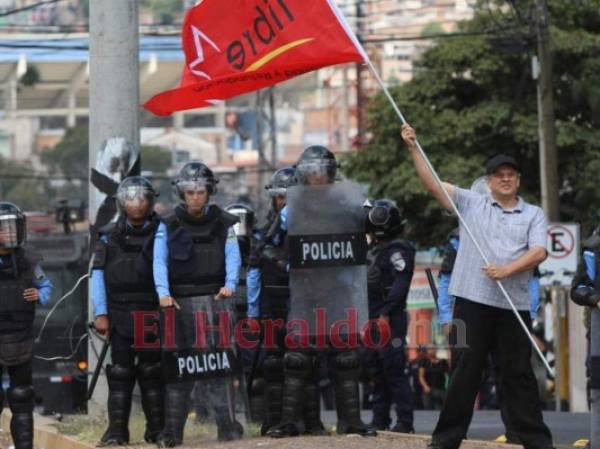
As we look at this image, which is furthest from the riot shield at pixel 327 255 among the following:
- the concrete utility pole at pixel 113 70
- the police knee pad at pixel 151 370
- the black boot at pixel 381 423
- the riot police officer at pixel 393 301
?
the black boot at pixel 381 423

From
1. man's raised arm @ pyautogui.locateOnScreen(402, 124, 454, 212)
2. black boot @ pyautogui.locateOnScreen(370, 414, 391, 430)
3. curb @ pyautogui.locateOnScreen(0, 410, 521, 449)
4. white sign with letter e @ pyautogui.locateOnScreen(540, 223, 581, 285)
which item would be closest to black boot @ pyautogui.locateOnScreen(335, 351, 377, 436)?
curb @ pyautogui.locateOnScreen(0, 410, 521, 449)

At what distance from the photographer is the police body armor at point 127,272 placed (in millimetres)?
11742

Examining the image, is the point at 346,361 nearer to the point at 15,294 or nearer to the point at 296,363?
the point at 296,363

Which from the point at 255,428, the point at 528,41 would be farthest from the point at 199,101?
the point at 528,41

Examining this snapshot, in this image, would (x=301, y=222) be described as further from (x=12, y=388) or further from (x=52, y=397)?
(x=52, y=397)

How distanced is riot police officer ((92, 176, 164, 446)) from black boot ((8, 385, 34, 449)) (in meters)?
0.53

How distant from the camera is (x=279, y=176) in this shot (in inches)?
501

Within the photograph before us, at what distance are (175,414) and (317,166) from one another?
2009 mm

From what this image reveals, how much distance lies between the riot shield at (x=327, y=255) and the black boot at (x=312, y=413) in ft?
1.93

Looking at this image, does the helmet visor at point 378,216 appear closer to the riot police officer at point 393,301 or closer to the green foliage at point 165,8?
the riot police officer at point 393,301

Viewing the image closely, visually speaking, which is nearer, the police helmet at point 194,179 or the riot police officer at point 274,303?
the police helmet at point 194,179

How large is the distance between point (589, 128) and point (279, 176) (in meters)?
16.8

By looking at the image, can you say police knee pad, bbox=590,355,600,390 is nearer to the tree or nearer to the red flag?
the red flag

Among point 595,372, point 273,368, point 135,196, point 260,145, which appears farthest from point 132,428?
point 260,145
